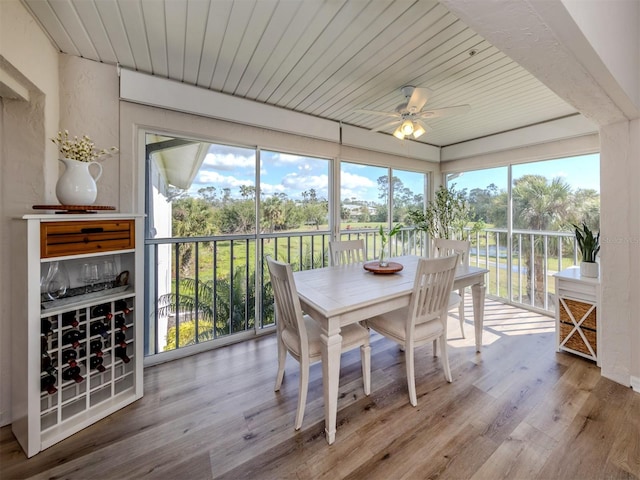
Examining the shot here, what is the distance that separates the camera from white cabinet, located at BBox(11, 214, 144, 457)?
1.45 meters

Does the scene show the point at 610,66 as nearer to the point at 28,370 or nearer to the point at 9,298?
the point at 28,370

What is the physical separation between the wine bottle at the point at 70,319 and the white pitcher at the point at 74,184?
0.70 m

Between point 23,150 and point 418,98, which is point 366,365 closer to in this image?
point 418,98

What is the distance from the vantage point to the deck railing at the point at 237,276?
2486 millimetres

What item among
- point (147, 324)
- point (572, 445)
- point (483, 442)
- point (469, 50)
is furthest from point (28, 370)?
point (469, 50)

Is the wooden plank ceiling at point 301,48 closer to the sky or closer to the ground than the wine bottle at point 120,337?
closer to the sky

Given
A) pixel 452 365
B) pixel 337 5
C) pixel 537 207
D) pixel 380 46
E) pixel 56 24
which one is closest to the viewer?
pixel 337 5

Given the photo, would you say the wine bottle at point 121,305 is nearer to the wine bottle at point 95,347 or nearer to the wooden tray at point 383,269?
the wine bottle at point 95,347

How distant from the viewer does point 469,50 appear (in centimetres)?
181

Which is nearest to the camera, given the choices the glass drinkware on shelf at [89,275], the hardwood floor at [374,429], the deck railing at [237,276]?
the hardwood floor at [374,429]

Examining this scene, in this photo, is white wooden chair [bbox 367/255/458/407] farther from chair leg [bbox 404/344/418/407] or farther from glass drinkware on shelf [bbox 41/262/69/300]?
glass drinkware on shelf [bbox 41/262/69/300]

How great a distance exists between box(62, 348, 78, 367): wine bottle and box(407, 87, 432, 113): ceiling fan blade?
291cm

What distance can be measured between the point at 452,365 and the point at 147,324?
273 centimetres

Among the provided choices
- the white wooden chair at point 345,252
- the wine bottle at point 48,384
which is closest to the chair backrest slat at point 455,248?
the white wooden chair at point 345,252
